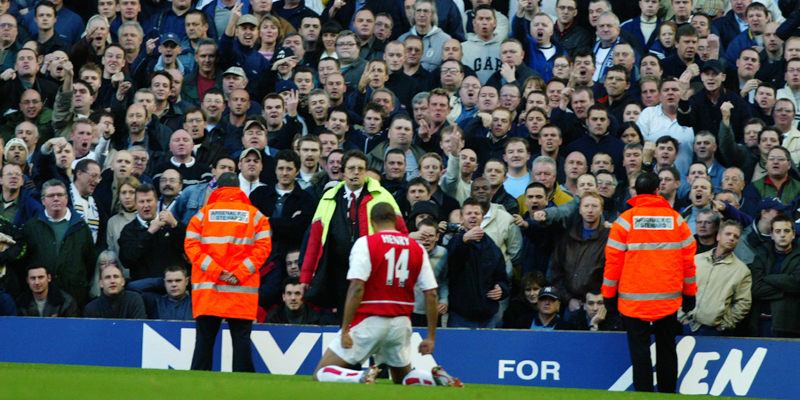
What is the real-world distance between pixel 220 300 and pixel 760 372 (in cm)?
481

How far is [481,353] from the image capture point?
9.98 meters

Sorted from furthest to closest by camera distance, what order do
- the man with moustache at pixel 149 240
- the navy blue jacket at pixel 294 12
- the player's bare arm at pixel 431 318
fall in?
the navy blue jacket at pixel 294 12, the man with moustache at pixel 149 240, the player's bare arm at pixel 431 318

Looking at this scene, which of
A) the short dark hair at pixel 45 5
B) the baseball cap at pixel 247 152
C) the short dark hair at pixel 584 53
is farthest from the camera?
the short dark hair at pixel 45 5

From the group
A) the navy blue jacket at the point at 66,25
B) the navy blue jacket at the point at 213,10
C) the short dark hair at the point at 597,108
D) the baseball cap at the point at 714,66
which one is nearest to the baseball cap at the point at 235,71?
the navy blue jacket at the point at 213,10

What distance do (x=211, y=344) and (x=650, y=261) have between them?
390 cm

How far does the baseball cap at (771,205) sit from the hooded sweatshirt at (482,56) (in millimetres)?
5108

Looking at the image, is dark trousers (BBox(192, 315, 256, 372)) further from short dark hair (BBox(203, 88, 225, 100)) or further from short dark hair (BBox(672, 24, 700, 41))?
short dark hair (BBox(672, 24, 700, 41))

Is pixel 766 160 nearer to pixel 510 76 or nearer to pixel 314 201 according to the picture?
pixel 510 76

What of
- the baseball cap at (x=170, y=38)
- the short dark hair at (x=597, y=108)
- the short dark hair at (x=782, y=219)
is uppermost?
the baseball cap at (x=170, y=38)

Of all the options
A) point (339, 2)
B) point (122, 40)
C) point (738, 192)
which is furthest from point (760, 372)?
point (122, 40)

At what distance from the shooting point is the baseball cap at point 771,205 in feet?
33.7

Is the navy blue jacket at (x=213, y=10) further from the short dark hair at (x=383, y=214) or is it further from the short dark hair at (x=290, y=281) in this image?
the short dark hair at (x=383, y=214)

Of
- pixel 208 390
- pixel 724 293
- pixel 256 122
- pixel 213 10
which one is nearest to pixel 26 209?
pixel 256 122

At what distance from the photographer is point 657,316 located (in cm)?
881
